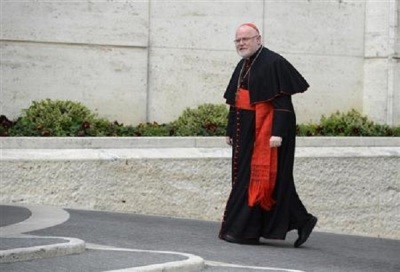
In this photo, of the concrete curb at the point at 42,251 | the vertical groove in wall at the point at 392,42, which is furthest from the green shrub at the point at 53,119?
the concrete curb at the point at 42,251

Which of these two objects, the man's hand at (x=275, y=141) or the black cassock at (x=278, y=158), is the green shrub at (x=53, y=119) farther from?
the man's hand at (x=275, y=141)

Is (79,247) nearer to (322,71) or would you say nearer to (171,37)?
(171,37)

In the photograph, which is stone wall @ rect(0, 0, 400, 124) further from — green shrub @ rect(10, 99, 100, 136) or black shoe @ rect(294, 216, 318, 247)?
black shoe @ rect(294, 216, 318, 247)

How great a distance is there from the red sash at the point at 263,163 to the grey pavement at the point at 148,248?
19.1 inches

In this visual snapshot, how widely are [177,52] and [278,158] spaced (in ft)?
18.4

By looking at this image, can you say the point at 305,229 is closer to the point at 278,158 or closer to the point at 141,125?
the point at 278,158

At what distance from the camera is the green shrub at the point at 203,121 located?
603 inches

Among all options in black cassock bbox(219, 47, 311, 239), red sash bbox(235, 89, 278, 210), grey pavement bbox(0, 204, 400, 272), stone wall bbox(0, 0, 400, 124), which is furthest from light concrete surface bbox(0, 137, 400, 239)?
red sash bbox(235, 89, 278, 210)

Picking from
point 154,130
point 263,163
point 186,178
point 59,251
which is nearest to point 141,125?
point 154,130

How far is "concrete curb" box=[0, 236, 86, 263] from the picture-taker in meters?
8.58

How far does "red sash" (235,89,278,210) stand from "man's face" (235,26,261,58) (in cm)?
55

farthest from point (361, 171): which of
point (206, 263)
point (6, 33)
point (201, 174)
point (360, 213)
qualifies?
point (206, 263)

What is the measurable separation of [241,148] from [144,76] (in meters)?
5.13

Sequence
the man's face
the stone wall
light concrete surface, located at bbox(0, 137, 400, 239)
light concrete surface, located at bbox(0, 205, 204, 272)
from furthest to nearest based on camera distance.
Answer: the stone wall < light concrete surface, located at bbox(0, 137, 400, 239) < the man's face < light concrete surface, located at bbox(0, 205, 204, 272)
